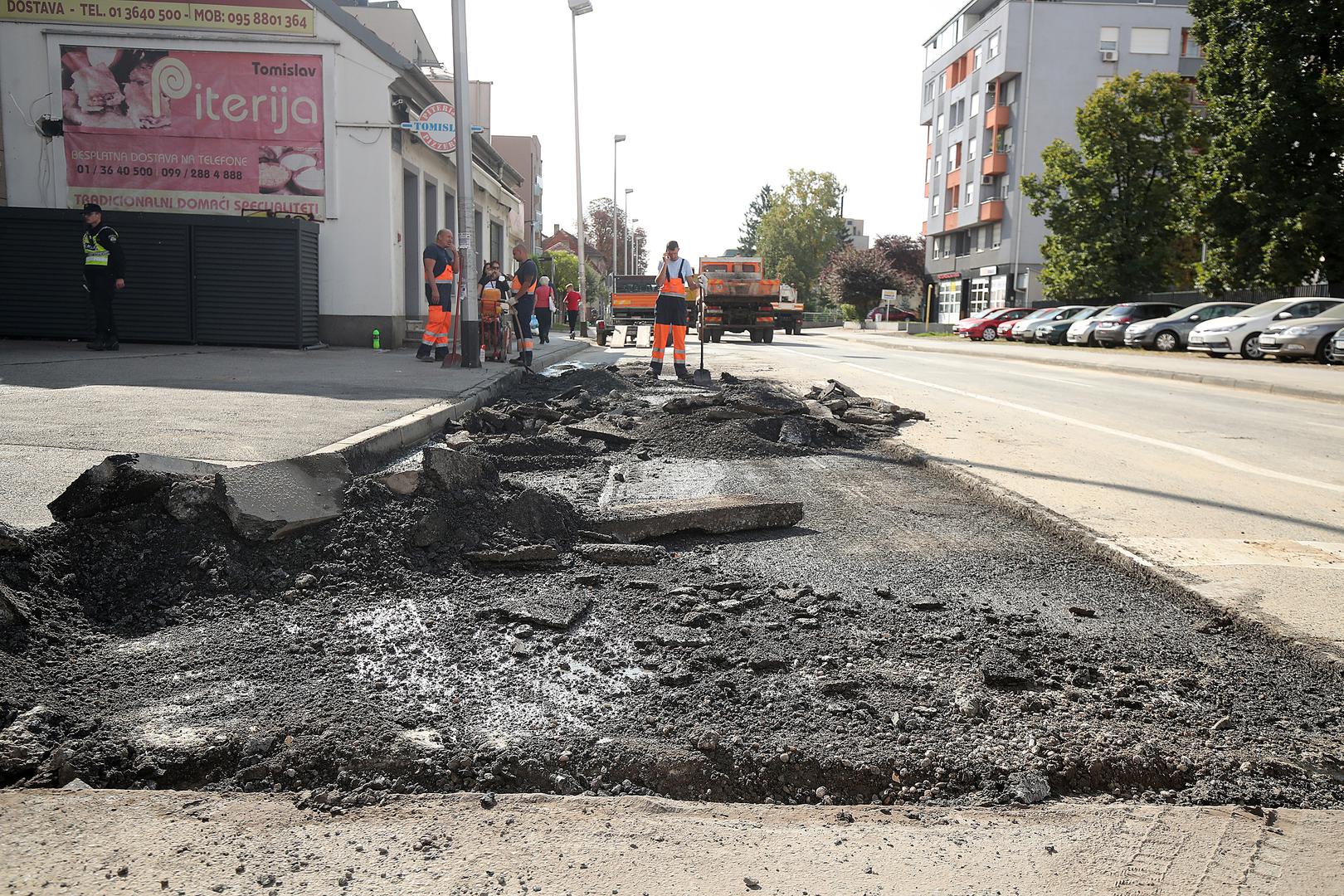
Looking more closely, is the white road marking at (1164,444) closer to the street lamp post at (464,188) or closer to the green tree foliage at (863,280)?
the street lamp post at (464,188)

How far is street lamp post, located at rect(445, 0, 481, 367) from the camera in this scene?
1521 cm

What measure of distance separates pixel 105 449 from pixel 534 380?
868cm

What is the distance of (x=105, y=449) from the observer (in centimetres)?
623

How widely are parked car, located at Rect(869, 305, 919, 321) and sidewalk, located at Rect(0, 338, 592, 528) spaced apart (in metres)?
58.8

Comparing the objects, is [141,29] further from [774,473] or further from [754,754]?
[754,754]

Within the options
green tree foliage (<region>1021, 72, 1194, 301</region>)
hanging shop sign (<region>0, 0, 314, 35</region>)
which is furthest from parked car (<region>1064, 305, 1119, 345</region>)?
hanging shop sign (<region>0, 0, 314, 35</region>)

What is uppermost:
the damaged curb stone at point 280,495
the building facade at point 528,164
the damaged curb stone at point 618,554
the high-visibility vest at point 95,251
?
the building facade at point 528,164

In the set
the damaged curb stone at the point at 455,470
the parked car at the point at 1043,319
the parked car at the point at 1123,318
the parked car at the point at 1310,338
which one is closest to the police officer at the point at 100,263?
the damaged curb stone at the point at 455,470

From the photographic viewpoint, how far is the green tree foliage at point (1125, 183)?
1702 inches

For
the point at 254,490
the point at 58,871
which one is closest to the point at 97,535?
the point at 254,490

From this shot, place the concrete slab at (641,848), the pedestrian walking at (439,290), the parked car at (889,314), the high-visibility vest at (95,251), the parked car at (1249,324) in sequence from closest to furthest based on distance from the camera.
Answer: the concrete slab at (641,848) → the high-visibility vest at (95,251) → the pedestrian walking at (439,290) → the parked car at (1249,324) → the parked car at (889,314)

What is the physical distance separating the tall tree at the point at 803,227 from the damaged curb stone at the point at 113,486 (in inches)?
3487

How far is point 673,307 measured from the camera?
50.3 ft

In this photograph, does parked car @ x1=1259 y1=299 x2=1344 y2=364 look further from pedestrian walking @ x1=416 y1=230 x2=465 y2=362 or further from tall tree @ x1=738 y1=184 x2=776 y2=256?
tall tree @ x1=738 y1=184 x2=776 y2=256
